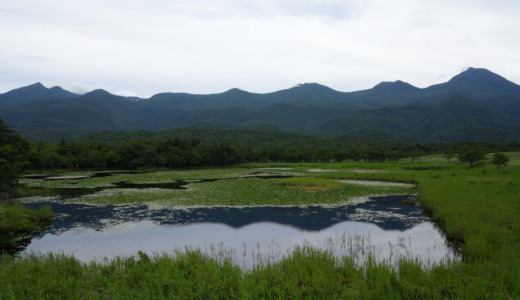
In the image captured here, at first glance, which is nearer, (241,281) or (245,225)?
(241,281)

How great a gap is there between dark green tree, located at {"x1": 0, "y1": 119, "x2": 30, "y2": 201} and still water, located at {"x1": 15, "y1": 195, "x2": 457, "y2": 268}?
21.6 feet

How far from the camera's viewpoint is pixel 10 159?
3819cm

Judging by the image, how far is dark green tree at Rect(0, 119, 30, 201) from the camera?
36281 mm

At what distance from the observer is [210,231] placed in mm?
26703

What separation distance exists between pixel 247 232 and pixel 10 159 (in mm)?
32853

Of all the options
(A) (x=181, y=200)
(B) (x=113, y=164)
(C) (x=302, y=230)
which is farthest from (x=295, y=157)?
(C) (x=302, y=230)

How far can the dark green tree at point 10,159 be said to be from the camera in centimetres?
3628

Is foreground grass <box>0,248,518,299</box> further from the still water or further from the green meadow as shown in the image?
the still water

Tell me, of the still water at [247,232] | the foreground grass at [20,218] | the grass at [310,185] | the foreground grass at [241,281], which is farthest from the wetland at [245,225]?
the foreground grass at [241,281]

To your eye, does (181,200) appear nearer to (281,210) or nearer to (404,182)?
(281,210)

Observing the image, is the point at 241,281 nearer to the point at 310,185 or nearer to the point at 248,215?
the point at 248,215

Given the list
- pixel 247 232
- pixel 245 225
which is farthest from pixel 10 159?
pixel 247 232

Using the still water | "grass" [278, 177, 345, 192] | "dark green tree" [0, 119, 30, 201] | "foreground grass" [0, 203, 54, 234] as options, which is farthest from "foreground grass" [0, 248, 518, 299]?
"grass" [278, 177, 345, 192]

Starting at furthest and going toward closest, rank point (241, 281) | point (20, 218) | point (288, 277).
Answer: point (20, 218) < point (288, 277) < point (241, 281)
